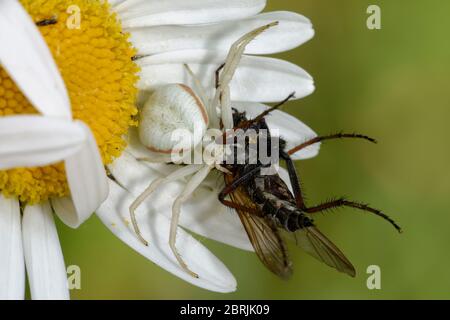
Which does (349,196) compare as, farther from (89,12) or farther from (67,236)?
(89,12)

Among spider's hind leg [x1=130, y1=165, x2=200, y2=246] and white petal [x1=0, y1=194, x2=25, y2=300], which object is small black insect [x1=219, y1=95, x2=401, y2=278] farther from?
white petal [x1=0, y1=194, x2=25, y2=300]

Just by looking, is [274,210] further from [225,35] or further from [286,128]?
[225,35]

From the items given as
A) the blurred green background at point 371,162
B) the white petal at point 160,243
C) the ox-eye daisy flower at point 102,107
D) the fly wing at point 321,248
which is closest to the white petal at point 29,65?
the ox-eye daisy flower at point 102,107

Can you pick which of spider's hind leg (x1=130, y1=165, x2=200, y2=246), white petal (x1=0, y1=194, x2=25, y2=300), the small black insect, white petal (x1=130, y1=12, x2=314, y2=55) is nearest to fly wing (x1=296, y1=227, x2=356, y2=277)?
the small black insect

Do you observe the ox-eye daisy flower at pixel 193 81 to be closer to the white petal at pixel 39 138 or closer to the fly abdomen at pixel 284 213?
the fly abdomen at pixel 284 213

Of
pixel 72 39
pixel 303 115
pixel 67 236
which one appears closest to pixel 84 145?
pixel 72 39
